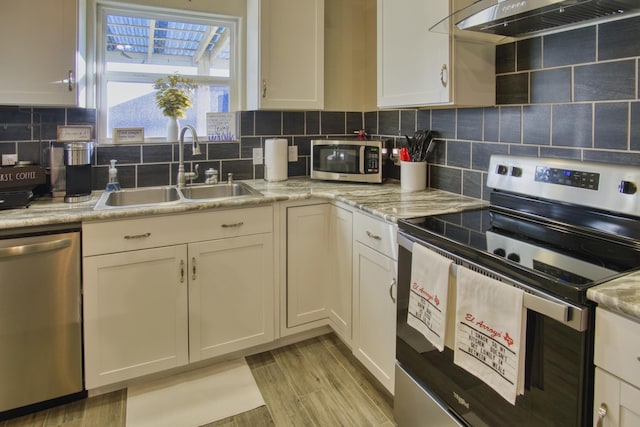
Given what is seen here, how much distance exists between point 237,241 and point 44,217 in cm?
84

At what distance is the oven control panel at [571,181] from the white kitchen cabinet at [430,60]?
1.10 feet

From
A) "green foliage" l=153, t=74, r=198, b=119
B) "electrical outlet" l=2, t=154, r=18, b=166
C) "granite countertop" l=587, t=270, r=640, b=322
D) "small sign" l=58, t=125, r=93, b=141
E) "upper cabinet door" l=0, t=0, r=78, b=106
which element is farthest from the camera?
"green foliage" l=153, t=74, r=198, b=119

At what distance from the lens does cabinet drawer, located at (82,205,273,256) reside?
6.05 ft

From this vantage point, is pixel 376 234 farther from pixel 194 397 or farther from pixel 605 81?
pixel 194 397

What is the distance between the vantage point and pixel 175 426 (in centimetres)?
180

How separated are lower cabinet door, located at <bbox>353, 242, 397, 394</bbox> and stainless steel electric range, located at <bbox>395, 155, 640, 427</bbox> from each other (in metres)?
0.12

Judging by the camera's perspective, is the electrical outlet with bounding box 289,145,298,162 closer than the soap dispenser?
No

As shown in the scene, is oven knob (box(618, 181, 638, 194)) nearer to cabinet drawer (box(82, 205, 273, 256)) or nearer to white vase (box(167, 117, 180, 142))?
cabinet drawer (box(82, 205, 273, 256))

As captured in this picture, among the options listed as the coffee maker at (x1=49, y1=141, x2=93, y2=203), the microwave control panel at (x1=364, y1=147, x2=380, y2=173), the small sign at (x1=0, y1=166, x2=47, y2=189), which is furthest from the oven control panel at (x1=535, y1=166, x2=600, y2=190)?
the small sign at (x1=0, y1=166, x2=47, y2=189)

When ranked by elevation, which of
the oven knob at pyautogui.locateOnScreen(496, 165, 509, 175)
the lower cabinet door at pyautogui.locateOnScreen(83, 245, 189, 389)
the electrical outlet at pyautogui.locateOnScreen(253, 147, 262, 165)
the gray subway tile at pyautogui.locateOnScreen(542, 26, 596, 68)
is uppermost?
the gray subway tile at pyautogui.locateOnScreen(542, 26, 596, 68)

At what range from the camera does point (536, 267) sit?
1117 mm

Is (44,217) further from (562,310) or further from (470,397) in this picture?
(562,310)

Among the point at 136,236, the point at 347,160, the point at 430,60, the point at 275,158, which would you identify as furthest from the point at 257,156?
the point at 430,60

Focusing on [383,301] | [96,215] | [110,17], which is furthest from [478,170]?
[110,17]
